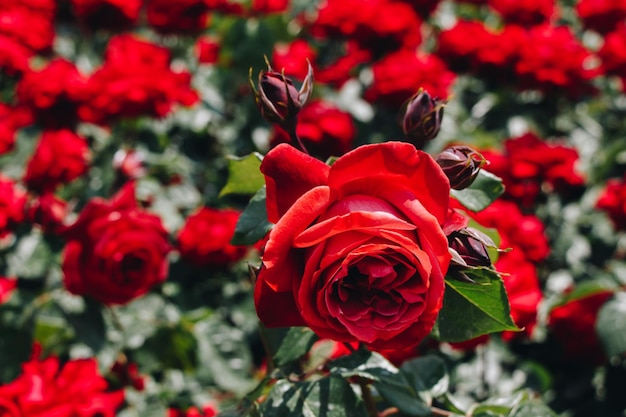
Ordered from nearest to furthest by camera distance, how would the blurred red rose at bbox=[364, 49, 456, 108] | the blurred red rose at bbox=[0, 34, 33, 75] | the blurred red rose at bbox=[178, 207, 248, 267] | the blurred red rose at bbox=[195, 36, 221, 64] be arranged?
the blurred red rose at bbox=[178, 207, 248, 267], the blurred red rose at bbox=[364, 49, 456, 108], the blurred red rose at bbox=[0, 34, 33, 75], the blurred red rose at bbox=[195, 36, 221, 64]

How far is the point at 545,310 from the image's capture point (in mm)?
1548

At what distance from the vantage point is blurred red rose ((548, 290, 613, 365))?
53.7 inches

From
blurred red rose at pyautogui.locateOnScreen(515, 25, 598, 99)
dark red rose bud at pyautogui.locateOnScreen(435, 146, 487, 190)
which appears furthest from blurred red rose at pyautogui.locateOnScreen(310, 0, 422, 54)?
dark red rose bud at pyautogui.locateOnScreen(435, 146, 487, 190)

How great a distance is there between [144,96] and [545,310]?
956 millimetres

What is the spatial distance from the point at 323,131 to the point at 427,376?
76 cm

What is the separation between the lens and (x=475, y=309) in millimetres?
682

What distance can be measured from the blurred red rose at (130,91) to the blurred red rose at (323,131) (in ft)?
0.86

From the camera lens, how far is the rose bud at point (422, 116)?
0.78 m

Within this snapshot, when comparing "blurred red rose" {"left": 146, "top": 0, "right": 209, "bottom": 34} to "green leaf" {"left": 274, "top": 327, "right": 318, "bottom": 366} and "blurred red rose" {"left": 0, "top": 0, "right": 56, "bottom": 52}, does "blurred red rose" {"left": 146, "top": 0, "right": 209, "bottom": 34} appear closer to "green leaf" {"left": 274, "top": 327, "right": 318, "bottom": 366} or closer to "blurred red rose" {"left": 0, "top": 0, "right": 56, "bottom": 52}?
"blurred red rose" {"left": 0, "top": 0, "right": 56, "bottom": 52}

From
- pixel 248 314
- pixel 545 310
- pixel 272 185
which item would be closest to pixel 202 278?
pixel 248 314

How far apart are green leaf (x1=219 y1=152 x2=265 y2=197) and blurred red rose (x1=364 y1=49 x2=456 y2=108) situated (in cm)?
92

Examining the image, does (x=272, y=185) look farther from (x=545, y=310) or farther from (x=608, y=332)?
(x=545, y=310)

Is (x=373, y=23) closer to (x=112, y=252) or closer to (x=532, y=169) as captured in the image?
(x=532, y=169)

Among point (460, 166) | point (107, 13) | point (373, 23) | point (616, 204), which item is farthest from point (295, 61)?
point (460, 166)
